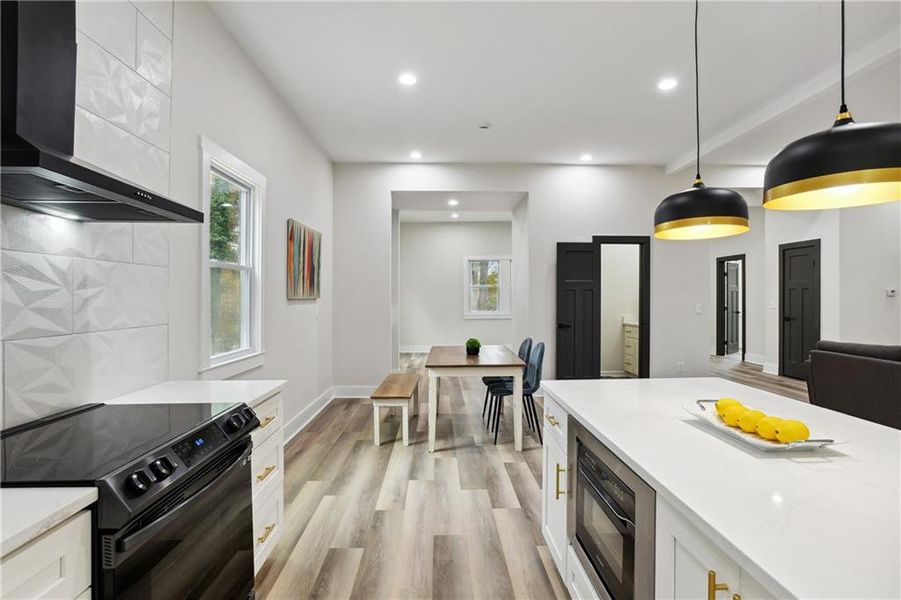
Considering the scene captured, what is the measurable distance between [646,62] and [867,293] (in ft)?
14.4

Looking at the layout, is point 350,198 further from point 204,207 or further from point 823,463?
point 823,463

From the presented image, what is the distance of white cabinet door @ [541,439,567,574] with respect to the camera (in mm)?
1812

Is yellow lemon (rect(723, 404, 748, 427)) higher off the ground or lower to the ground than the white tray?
higher

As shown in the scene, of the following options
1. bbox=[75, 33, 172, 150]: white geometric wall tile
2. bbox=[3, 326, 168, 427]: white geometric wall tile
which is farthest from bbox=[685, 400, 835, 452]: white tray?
bbox=[75, 33, 172, 150]: white geometric wall tile

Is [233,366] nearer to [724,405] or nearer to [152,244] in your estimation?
[152,244]

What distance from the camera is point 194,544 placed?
4.11 ft

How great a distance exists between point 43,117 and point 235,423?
1.07 meters

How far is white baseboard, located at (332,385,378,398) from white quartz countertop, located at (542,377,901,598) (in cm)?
426

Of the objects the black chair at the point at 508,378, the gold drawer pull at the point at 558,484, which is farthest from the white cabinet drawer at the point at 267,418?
the black chair at the point at 508,378

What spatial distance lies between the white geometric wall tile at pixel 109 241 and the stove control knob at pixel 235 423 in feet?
2.89

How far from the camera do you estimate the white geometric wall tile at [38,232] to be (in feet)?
4.41

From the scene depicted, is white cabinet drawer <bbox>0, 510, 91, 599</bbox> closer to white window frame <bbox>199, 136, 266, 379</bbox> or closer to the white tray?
white window frame <bbox>199, 136, 266, 379</bbox>

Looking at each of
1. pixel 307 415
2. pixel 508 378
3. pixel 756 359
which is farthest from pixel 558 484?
pixel 756 359

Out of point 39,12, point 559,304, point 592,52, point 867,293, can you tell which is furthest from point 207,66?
point 867,293
